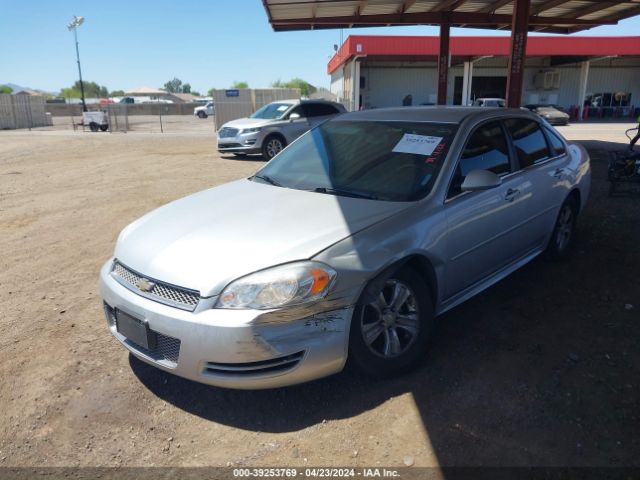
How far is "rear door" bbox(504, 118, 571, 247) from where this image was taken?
4.39 m

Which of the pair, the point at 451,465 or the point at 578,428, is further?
the point at 578,428

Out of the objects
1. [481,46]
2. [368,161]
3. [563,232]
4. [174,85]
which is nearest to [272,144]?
[563,232]

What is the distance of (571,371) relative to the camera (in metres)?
3.27

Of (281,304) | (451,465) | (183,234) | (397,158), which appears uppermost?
(397,158)

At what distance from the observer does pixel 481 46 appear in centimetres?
3247

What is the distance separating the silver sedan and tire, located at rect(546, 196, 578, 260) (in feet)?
1.67

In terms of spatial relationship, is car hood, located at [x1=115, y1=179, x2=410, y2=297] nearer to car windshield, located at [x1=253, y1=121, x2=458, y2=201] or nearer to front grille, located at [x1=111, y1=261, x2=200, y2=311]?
front grille, located at [x1=111, y1=261, x2=200, y2=311]

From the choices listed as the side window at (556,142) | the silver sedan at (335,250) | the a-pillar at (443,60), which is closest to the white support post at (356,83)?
the a-pillar at (443,60)

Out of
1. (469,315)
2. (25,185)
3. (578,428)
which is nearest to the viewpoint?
(578,428)

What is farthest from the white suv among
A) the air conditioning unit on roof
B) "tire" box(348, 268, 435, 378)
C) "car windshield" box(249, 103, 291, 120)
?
the air conditioning unit on roof

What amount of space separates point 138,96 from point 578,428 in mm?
108495

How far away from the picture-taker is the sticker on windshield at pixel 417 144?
3721 millimetres

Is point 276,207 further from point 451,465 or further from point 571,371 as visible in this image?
point 571,371

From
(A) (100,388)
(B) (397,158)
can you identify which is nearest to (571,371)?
(B) (397,158)
